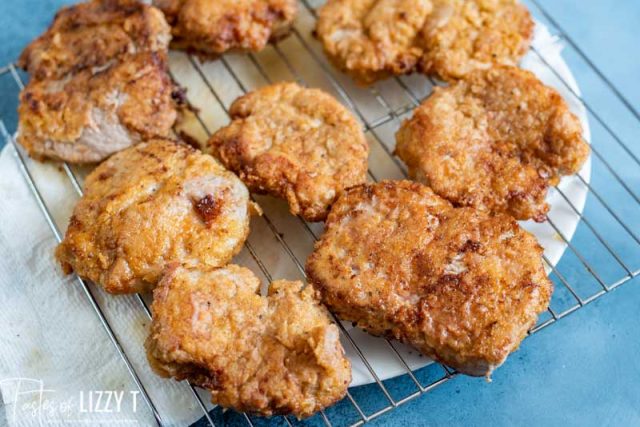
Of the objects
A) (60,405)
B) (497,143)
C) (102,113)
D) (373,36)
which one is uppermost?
(373,36)

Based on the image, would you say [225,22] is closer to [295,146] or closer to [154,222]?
[295,146]

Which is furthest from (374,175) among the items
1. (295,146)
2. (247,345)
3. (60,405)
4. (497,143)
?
(60,405)

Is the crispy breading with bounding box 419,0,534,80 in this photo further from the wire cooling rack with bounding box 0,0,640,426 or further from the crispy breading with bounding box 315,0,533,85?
the wire cooling rack with bounding box 0,0,640,426

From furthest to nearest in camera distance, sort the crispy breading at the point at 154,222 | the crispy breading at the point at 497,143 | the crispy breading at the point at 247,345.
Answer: the crispy breading at the point at 497,143 → the crispy breading at the point at 154,222 → the crispy breading at the point at 247,345

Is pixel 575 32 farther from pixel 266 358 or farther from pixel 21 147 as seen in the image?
pixel 21 147

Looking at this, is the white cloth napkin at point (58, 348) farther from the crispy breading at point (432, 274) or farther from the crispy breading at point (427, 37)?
the crispy breading at point (427, 37)

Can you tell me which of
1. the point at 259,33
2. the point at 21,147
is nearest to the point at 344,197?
the point at 259,33

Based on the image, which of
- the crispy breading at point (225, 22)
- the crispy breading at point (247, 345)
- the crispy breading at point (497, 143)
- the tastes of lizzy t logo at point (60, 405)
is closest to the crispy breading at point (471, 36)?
the crispy breading at point (497, 143)
